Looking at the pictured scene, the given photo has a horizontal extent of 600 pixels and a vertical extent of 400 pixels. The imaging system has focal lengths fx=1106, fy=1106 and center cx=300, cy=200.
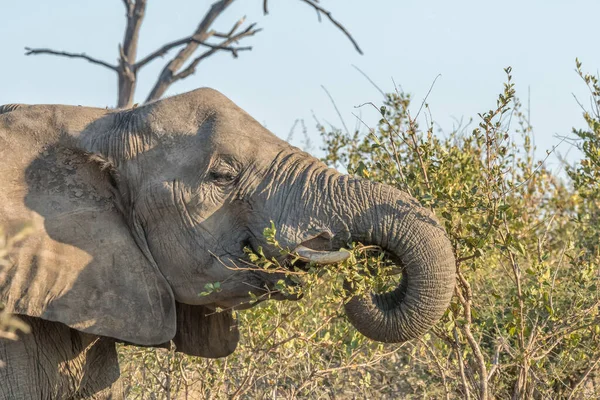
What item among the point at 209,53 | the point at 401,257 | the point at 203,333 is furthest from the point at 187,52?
the point at 401,257

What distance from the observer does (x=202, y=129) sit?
5.31m

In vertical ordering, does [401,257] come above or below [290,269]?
above

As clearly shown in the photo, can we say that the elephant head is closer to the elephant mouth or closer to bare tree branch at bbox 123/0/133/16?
the elephant mouth

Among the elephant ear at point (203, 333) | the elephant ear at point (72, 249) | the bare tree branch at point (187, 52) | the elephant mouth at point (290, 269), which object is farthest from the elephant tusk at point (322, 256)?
the bare tree branch at point (187, 52)

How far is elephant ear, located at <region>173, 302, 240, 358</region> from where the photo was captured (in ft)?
18.9

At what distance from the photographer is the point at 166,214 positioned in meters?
5.28

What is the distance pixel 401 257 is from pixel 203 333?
1321mm

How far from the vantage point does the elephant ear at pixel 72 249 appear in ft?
16.9

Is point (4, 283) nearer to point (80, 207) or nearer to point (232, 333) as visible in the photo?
point (80, 207)

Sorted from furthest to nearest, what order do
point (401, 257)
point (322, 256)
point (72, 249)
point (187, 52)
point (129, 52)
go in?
point (187, 52), point (129, 52), point (72, 249), point (401, 257), point (322, 256)

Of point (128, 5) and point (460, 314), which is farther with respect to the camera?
point (128, 5)

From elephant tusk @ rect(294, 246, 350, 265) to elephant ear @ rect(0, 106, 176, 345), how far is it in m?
→ 0.76

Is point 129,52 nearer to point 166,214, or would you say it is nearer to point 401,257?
point 166,214

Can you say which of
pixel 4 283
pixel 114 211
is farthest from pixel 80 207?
pixel 4 283
